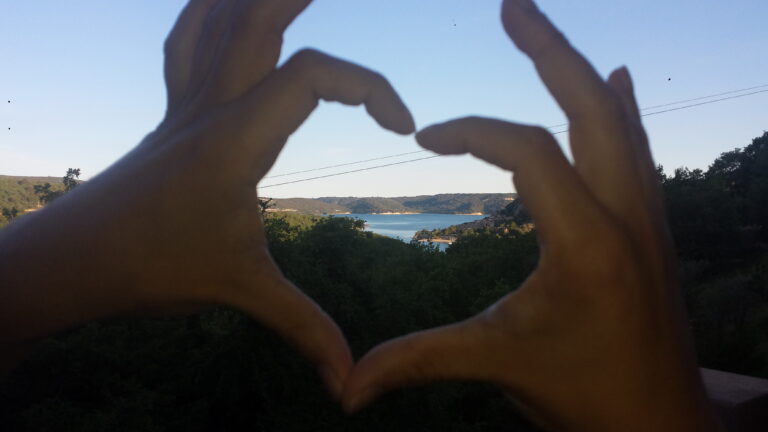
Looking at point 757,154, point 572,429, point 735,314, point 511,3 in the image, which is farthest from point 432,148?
point 757,154

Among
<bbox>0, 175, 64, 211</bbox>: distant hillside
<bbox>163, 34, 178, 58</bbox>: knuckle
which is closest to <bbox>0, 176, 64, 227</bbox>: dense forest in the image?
<bbox>0, 175, 64, 211</bbox>: distant hillside

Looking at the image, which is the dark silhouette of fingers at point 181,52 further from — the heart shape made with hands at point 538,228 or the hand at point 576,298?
the hand at point 576,298

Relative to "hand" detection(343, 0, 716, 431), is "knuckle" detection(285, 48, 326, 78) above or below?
above

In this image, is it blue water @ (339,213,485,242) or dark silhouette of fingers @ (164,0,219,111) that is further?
blue water @ (339,213,485,242)

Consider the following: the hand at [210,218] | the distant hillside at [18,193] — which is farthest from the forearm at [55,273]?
the distant hillside at [18,193]

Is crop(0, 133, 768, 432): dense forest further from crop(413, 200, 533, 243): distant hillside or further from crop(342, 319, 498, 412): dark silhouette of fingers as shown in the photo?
crop(413, 200, 533, 243): distant hillside

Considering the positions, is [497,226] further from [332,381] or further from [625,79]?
[332,381]

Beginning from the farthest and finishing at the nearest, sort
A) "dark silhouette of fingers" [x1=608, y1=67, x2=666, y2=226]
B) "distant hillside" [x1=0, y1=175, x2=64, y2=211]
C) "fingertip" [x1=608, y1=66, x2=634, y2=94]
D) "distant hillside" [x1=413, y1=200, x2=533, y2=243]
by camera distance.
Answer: "distant hillside" [x1=0, y1=175, x2=64, y2=211]
"distant hillside" [x1=413, y1=200, x2=533, y2=243]
"fingertip" [x1=608, y1=66, x2=634, y2=94]
"dark silhouette of fingers" [x1=608, y1=67, x2=666, y2=226]
